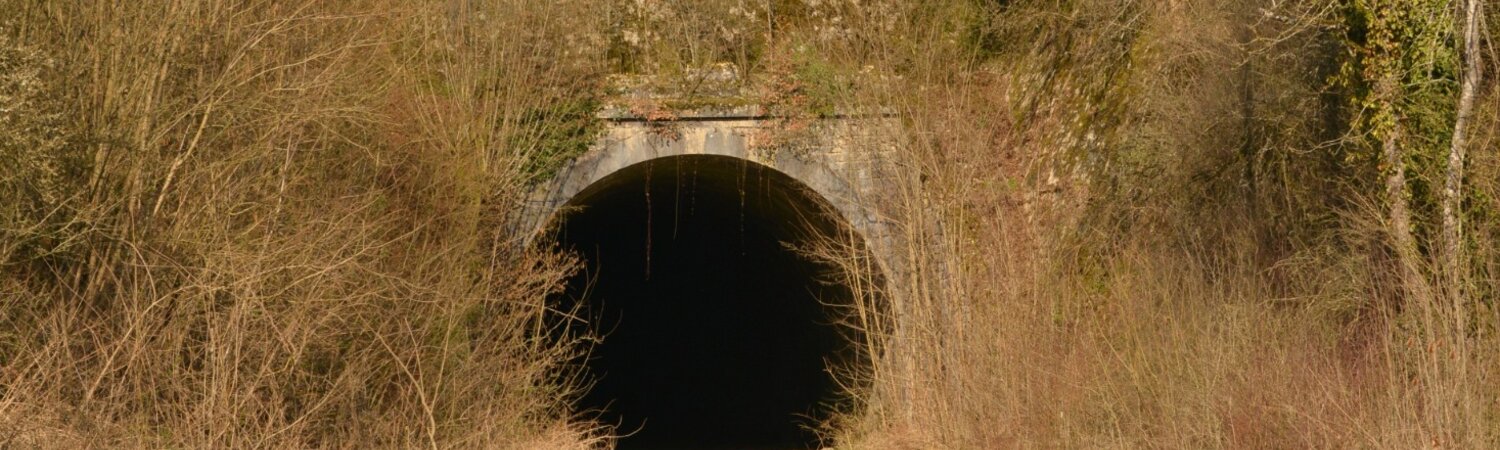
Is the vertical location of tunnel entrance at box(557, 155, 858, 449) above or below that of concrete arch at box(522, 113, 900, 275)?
below

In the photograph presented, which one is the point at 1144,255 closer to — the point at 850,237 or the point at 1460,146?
the point at 1460,146

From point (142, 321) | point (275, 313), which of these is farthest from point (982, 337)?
point (142, 321)

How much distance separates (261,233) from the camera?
10133 millimetres

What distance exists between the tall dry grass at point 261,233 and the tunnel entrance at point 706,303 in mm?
977

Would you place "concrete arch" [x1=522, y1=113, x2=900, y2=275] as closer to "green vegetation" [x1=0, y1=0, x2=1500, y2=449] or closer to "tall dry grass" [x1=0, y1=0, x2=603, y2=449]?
"green vegetation" [x1=0, y1=0, x2=1500, y2=449]

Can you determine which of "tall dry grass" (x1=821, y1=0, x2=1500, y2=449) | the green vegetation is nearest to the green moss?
the green vegetation

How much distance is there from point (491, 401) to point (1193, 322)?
538 cm

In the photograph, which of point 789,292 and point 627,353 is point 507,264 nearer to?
point 789,292

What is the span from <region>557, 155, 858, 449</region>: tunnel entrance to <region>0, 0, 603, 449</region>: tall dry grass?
977 millimetres

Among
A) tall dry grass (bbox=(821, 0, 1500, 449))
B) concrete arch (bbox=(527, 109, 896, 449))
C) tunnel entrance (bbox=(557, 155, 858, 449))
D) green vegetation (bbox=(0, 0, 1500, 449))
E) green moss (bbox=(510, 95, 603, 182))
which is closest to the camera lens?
tall dry grass (bbox=(821, 0, 1500, 449))

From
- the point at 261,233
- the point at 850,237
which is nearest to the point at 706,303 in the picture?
the point at 850,237

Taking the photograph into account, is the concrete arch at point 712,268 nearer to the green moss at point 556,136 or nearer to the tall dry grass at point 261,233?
the green moss at point 556,136

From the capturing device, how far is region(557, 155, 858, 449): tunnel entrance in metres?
14.9

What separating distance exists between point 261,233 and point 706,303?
11.7m
